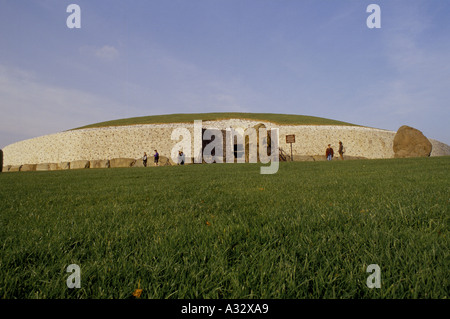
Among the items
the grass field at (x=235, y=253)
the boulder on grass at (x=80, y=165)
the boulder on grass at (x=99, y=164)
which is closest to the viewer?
the grass field at (x=235, y=253)

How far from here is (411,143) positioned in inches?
958

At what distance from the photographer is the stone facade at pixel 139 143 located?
31812 millimetres

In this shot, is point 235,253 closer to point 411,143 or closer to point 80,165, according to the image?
point 80,165

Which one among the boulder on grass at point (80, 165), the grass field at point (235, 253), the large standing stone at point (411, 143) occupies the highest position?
the large standing stone at point (411, 143)

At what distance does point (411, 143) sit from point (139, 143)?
96.3ft

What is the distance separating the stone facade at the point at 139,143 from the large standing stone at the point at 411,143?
264 inches

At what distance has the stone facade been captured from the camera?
31812mm

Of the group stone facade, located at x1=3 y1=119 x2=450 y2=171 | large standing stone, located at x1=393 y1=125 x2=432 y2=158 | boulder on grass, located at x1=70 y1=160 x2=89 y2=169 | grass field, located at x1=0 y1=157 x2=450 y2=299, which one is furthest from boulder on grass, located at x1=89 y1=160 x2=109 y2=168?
large standing stone, located at x1=393 y1=125 x2=432 y2=158

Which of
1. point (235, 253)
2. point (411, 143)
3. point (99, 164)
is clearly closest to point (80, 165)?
point (99, 164)

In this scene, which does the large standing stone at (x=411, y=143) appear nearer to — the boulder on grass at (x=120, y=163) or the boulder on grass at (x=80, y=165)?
the boulder on grass at (x=120, y=163)

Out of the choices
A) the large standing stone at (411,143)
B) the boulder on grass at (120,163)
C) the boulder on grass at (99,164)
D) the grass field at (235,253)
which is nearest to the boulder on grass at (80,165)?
the boulder on grass at (99,164)
